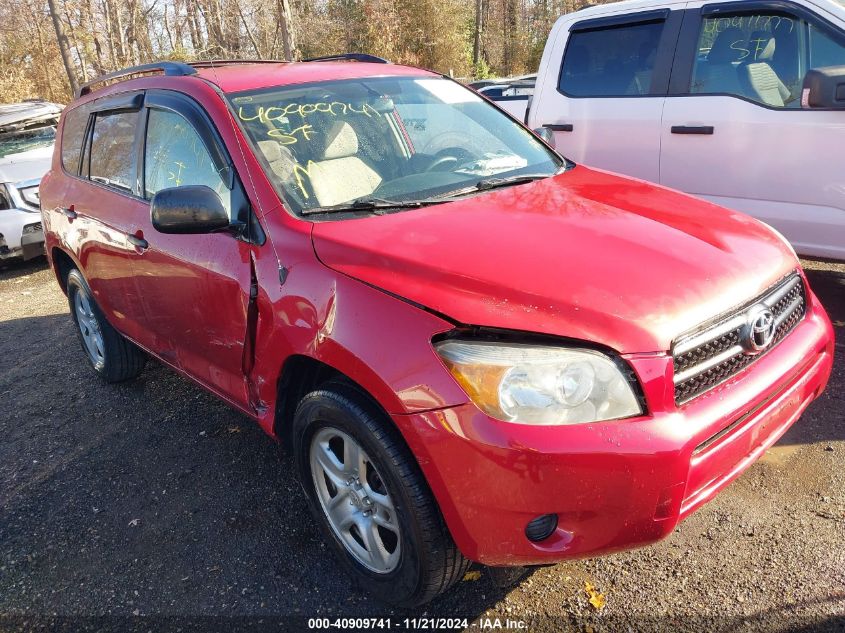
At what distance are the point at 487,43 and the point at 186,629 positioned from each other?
33135mm

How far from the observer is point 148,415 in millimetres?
3982

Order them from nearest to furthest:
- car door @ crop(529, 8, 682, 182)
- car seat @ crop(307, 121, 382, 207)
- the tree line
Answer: car seat @ crop(307, 121, 382, 207) → car door @ crop(529, 8, 682, 182) → the tree line

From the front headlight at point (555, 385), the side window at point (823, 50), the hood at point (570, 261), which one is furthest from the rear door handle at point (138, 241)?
the side window at point (823, 50)

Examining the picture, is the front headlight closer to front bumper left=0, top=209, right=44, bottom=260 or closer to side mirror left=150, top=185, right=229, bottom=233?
side mirror left=150, top=185, right=229, bottom=233

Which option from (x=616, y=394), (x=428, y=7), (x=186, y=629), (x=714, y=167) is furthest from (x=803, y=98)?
(x=428, y=7)

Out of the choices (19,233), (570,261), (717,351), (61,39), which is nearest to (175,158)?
(570,261)

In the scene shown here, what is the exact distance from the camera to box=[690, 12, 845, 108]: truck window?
4184 mm

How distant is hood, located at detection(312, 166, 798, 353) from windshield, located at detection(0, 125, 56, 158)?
305 inches

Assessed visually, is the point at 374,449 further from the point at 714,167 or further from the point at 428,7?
the point at 428,7

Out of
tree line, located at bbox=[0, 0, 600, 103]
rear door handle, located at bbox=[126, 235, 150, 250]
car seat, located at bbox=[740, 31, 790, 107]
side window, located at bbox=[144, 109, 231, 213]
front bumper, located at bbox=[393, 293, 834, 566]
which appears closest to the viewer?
front bumper, located at bbox=[393, 293, 834, 566]

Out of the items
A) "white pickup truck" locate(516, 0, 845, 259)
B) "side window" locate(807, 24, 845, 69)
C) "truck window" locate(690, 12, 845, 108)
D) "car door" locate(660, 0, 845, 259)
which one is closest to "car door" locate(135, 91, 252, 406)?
"white pickup truck" locate(516, 0, 845, 259)

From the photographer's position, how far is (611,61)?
5062 mm

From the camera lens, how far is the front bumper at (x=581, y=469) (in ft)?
5.95

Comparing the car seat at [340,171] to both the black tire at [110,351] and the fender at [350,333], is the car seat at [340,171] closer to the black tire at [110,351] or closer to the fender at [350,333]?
the fender at [350,333]
